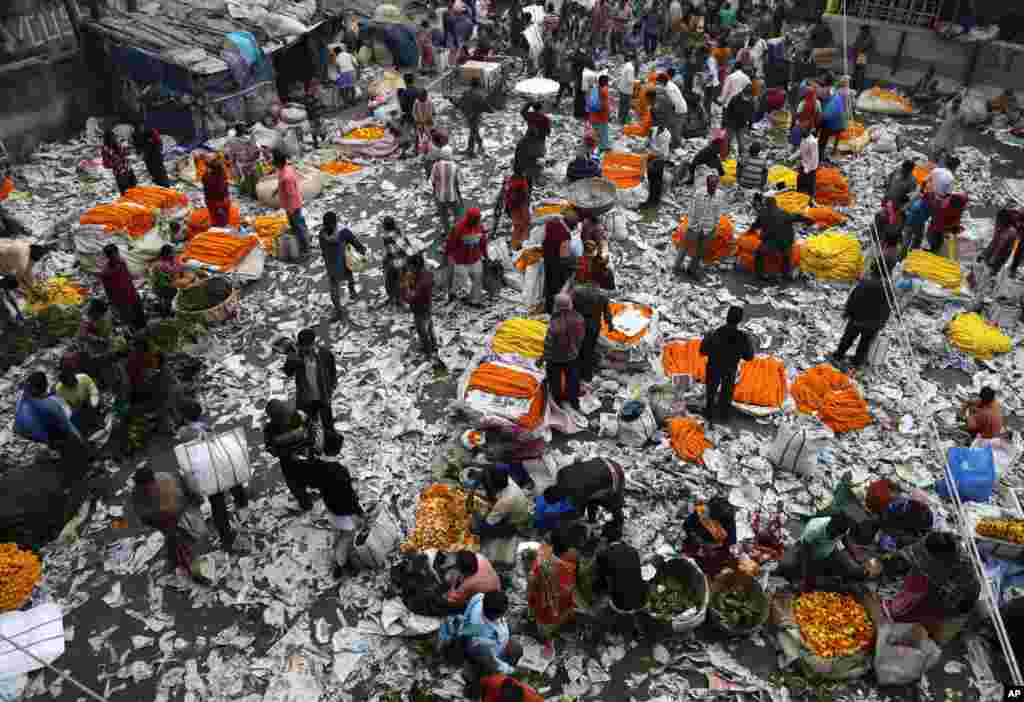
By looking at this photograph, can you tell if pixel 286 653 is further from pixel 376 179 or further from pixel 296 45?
pixel 296 45

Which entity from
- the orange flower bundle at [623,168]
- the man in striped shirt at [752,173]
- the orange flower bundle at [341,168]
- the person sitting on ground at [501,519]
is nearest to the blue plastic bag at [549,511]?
the person sitting on ground at [501,519]

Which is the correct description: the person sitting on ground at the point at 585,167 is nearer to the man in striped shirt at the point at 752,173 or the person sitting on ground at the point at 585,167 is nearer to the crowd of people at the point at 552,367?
the crowd of people at the point at 552,367

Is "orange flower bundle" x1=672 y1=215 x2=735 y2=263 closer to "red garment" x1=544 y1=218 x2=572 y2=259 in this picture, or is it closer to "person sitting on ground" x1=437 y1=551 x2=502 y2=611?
"red garment" x1=544 y1=218 x2=572 y2=259

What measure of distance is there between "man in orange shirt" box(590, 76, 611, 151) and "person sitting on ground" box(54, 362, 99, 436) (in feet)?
32.9

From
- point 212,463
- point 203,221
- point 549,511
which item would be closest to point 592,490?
point 549,511

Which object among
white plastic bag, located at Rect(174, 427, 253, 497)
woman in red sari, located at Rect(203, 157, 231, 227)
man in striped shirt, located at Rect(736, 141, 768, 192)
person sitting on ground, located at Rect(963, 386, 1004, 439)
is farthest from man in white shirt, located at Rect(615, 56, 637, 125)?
white plastic bag, located at Rect(174, 427, 253, 497)

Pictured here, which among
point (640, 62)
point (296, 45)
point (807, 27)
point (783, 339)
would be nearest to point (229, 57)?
point (296, 45)

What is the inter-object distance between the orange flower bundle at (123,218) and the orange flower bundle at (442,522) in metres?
7.12

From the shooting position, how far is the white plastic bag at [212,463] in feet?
20.2

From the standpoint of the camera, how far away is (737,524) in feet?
23.3

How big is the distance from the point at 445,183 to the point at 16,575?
722 centimetres

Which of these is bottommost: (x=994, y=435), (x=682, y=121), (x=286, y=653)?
(x=286, y=653)

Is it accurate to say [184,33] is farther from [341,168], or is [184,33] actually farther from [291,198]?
[291,198]

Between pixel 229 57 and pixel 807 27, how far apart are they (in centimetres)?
1670
